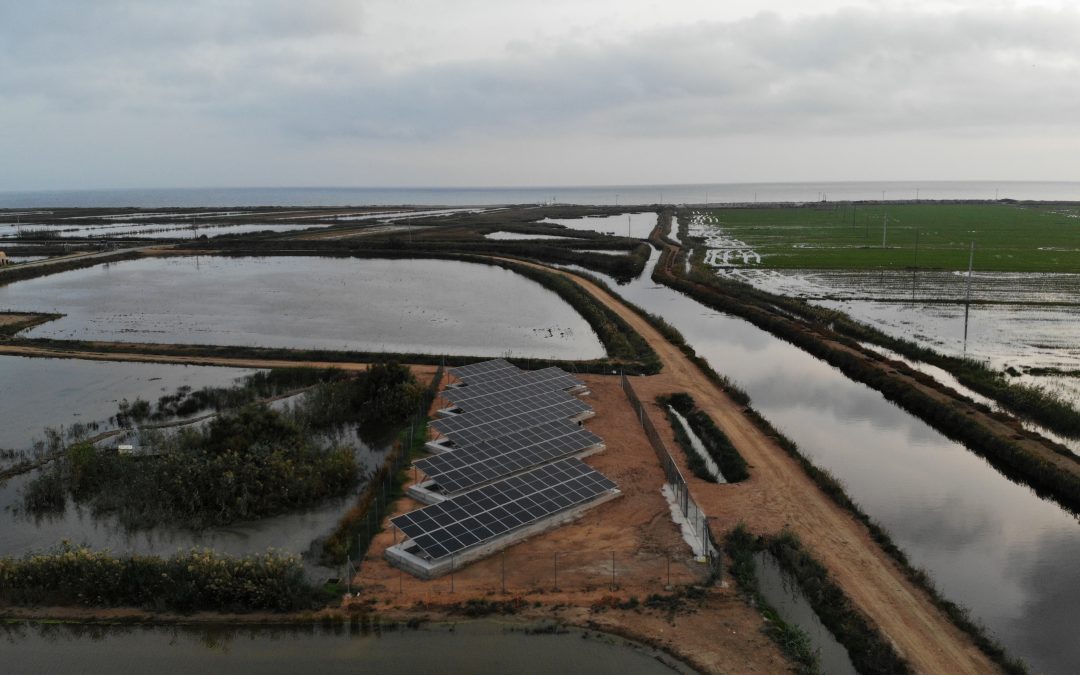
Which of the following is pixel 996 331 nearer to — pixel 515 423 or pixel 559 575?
pixel 515 423

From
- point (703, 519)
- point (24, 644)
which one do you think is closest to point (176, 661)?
point (24, 644)

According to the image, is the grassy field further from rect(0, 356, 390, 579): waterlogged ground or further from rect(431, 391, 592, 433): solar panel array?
rect(0, 356, 390, 579): waterlogged ground

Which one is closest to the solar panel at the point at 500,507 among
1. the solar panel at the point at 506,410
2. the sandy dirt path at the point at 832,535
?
the sandy dirt path at the point at 832,535

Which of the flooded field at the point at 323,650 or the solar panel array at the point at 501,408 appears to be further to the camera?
the solar panel array at the point at 501,408

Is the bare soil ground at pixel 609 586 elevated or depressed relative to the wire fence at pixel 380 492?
depressed

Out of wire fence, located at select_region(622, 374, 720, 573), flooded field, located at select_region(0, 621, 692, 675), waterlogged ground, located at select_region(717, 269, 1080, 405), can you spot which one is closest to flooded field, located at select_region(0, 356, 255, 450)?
flooded field, located at select_region(0, 621, 692, 675)

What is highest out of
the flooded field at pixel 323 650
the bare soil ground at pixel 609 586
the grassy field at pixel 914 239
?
the grassy field at pixel 914 239

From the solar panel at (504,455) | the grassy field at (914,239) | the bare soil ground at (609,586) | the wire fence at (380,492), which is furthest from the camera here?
the grassy field at (914,239)

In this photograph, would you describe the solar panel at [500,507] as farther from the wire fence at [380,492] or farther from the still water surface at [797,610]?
the still water surface at [797,610]
